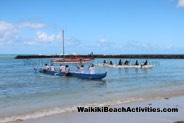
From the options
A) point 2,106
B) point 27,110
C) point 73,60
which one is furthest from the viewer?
point 73,60

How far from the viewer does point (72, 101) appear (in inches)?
697

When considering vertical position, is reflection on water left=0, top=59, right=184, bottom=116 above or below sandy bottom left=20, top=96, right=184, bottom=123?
below

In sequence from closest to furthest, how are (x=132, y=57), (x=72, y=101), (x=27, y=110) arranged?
(x=27, y=110), (x=72, y=101), (x=132, y=57)

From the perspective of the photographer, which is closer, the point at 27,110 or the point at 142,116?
the point at 142,116

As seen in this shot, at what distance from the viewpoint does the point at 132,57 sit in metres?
122

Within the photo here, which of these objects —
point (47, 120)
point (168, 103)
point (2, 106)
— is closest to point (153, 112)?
point (168, 103)

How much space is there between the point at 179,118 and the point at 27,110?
6.98m

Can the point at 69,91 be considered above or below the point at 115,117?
below

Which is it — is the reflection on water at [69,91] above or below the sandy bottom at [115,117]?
below

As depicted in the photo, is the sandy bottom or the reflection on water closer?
the sandy bottom

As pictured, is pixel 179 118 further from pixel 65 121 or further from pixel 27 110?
pixel 27 110

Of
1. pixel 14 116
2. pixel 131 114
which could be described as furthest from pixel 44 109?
pixel 131 114

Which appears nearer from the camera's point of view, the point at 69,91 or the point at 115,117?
the point at 115,117

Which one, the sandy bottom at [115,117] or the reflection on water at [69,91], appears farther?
the reflection on water at [69,91]
